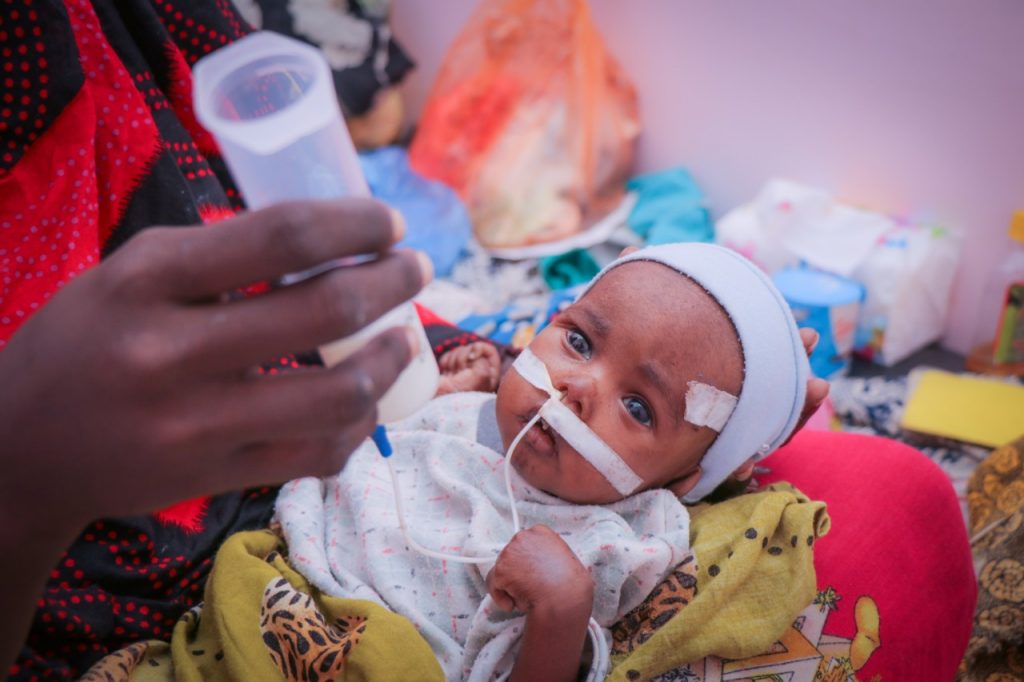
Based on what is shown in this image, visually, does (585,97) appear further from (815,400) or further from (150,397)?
(150,397)

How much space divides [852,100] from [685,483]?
2018mm

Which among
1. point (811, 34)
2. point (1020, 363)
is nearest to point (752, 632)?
point (1020, 363)

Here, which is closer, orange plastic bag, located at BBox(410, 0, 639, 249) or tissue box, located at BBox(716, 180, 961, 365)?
tissue box, located at BBox(716, 180, 961, 365)

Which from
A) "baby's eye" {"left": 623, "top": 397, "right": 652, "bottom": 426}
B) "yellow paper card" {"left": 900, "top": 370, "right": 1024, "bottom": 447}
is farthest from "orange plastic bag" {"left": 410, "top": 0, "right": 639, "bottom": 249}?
"baby's eye" {"left": 623, "top": 397, "right": 652, "bottom": 426}

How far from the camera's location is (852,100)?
2.93 metres

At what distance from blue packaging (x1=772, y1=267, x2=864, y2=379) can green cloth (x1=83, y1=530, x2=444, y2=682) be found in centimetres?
189

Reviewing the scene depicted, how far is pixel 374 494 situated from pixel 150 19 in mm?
1003

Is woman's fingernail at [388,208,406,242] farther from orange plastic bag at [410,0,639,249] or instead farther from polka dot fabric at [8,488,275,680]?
orange plastic bag at [410,0,639,249]

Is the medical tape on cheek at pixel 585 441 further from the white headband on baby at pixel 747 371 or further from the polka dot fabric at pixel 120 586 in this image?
the polka dot fabric at pixel 120 586

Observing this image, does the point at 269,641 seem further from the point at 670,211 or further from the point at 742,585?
the point at 670,211

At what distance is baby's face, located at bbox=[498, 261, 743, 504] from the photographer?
1453mm

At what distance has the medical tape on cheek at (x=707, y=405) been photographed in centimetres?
147

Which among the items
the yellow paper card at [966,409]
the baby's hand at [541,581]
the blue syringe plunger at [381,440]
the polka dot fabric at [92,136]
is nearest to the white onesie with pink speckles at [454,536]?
the baby's hand at [541,581]

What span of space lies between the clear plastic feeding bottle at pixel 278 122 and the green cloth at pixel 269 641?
517mm
